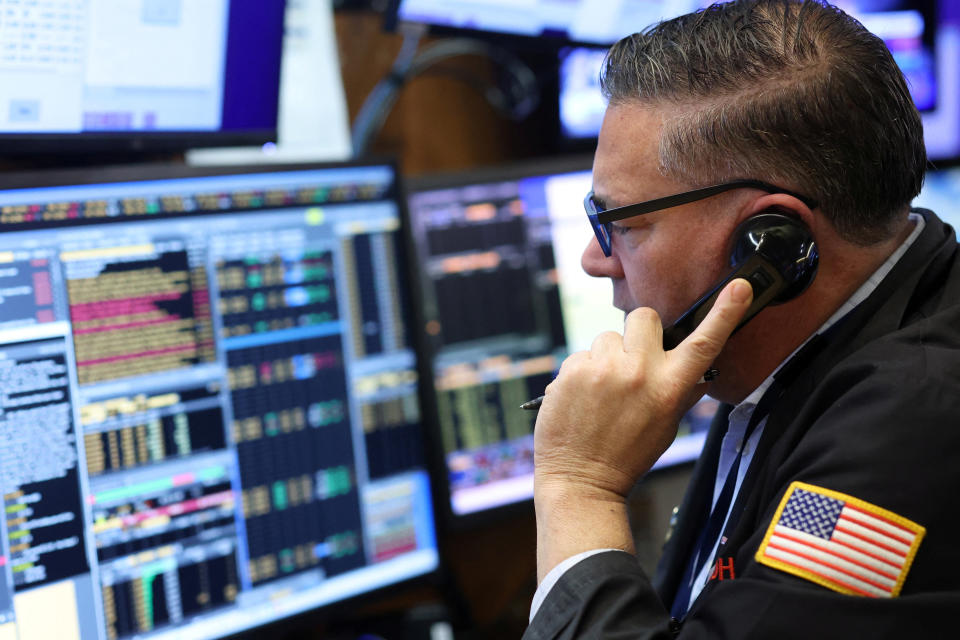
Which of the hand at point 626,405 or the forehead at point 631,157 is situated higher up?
the forehead at point 631,157

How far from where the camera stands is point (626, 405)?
78 centimetres

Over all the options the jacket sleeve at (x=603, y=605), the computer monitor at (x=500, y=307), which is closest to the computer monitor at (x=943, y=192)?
the computer monitor at (x=500, y=307)

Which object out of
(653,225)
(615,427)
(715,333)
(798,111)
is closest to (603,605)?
(615,427)

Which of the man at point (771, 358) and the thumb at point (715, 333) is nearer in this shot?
the man at point (771, 358)

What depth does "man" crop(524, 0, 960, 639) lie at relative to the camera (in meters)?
0.64

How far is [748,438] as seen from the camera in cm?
88

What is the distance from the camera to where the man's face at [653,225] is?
2.72 feet

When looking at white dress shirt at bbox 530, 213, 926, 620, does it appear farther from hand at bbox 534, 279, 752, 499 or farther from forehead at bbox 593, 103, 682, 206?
forehead at bbox 593, 103, 682, 206

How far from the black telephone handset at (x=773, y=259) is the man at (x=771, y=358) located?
0.05ft

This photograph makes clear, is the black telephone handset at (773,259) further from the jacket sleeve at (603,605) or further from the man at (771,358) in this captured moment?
the jacket sleeve at (603,605)

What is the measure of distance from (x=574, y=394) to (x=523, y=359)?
578 mm

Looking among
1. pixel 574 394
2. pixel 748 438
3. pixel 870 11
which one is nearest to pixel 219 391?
pixel 574 394

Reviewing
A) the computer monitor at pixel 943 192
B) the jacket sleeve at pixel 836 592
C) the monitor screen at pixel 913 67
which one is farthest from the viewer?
the computer monitor at pixel 943 192

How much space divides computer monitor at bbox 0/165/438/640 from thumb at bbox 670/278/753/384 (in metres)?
0.51
